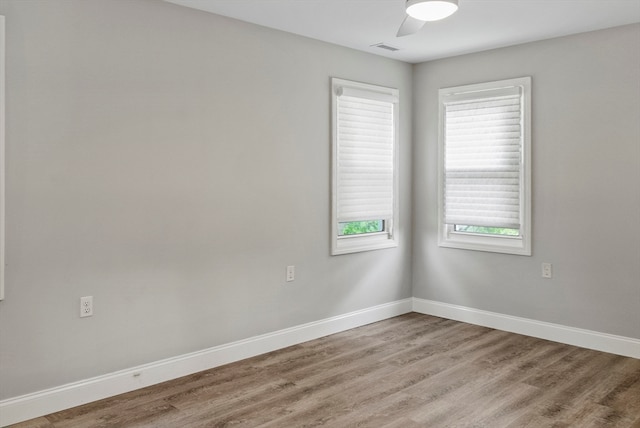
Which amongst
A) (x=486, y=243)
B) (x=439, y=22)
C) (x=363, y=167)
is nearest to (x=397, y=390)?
(x=486, y=243)

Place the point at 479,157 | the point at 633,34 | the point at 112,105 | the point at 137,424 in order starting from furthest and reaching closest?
the point at 479,157
the point at 633,34
the point at 112,105
the point at 137,424

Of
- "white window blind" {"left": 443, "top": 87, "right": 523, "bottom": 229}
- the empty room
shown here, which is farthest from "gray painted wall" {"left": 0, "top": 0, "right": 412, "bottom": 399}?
"white window blind" {"left": 443, "top": 87, "right": 523, "bottom": 229}

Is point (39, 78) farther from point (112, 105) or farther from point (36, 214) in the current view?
point (36, 214)

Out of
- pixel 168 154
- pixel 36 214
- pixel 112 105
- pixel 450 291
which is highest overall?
pixel 112 105

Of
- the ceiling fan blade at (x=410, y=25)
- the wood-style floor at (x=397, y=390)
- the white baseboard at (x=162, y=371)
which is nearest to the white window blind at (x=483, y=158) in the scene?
the wood-style floor at (x=397, y=390)

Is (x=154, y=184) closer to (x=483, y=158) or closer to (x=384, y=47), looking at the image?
(x=384, y=47)

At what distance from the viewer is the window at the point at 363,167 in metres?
4.79

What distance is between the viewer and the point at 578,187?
440cm

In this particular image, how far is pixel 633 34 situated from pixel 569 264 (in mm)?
1870

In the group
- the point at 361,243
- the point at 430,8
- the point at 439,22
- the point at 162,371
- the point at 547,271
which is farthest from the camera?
the point at 361,243

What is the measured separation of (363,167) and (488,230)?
4.40 ft

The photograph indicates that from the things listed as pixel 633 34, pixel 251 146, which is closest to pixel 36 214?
pixel 251 146

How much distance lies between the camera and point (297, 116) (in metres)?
4.45

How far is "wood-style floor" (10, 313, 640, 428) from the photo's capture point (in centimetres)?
307
